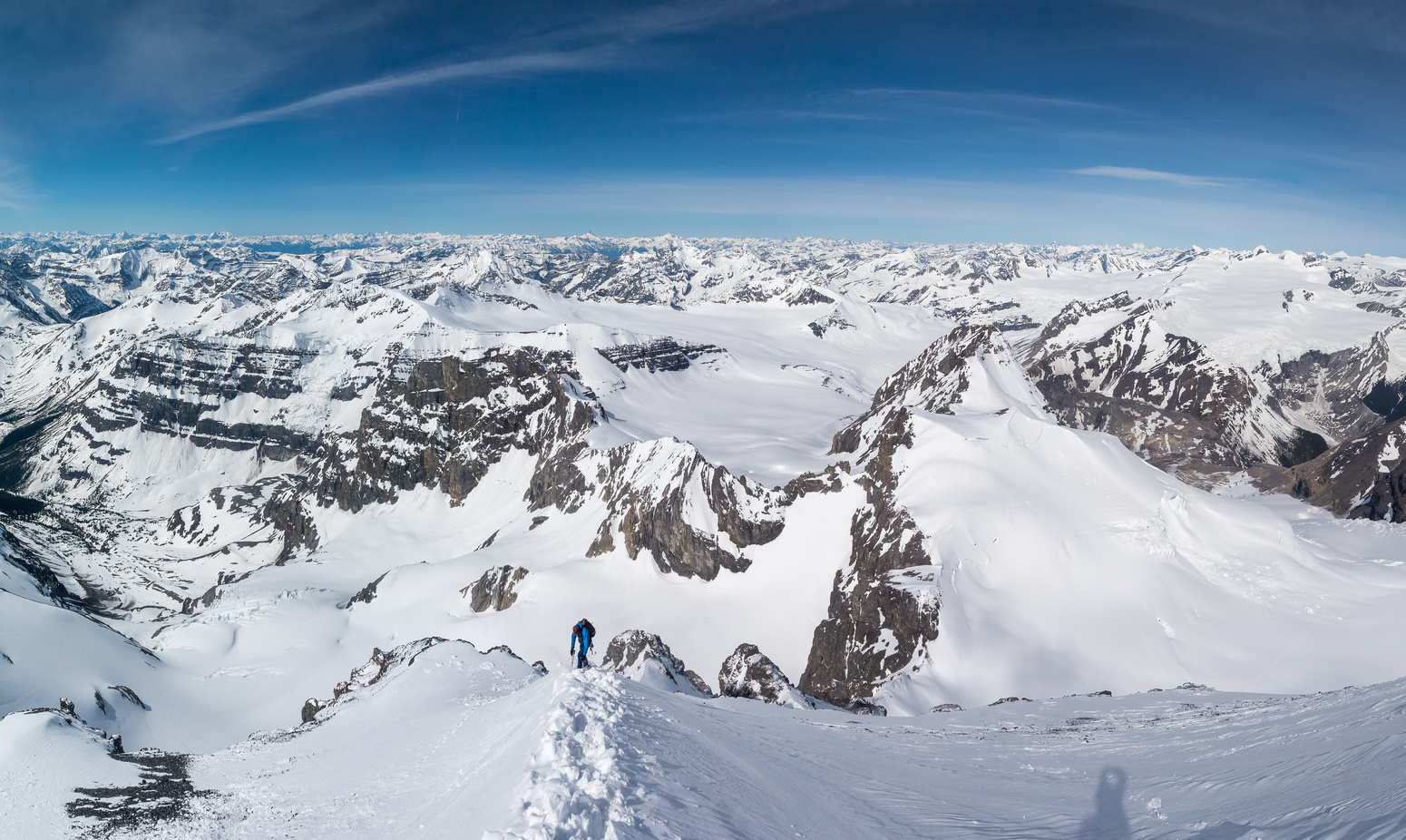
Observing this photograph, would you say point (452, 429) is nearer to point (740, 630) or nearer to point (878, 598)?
point (740, 630)

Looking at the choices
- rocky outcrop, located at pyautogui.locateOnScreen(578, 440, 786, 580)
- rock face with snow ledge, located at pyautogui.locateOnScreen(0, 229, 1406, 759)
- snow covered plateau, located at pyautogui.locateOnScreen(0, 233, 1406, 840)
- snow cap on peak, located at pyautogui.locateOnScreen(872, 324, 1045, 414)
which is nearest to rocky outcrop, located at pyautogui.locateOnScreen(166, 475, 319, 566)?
rock face with snow ledge, located at pyautogui.locateOnScreen(0, 229, 1406, 759)

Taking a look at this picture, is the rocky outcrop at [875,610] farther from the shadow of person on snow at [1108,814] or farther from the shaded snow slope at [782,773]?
the shadow of person on snow at [1108,814]

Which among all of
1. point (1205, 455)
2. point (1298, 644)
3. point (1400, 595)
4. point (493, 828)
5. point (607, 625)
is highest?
point (1205, 455)

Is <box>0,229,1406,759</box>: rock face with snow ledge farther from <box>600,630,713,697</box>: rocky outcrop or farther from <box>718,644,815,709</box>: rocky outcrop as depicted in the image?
<box>600,630,713,697</box>: rocky outcrop

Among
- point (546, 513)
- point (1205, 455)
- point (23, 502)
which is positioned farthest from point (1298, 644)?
point (23, 502)

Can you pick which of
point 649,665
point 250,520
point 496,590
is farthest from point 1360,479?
point 250,520

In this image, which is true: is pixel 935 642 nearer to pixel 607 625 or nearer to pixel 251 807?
pixel 607 625
